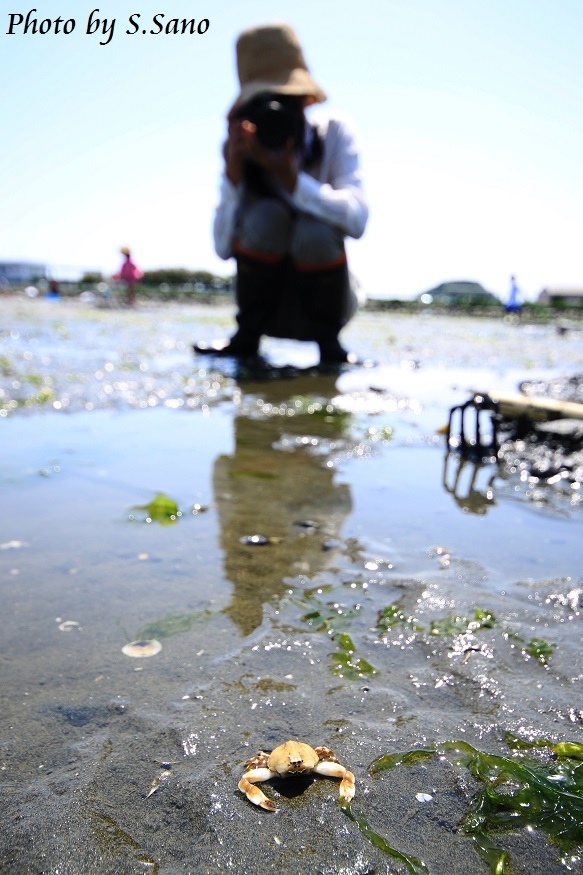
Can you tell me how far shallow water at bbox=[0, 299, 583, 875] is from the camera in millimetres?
970

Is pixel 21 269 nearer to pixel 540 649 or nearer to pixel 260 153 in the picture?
pixel 260 153

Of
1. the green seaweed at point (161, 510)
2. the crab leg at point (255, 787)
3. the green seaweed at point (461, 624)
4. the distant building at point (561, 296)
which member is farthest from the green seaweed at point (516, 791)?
the distant building at point (561, 296)

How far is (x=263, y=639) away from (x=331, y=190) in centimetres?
414

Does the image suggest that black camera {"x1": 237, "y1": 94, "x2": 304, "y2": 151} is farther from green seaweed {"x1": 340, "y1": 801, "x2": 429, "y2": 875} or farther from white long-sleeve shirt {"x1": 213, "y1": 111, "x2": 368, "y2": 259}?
green seaweed {"x1": 340, "y1": 801, "x2": 429, "y2": 875}

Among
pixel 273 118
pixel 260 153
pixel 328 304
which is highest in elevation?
pixel 273 118

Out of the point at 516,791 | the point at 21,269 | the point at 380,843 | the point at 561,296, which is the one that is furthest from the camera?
the point at 21,269

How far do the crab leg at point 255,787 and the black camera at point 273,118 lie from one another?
4.36m

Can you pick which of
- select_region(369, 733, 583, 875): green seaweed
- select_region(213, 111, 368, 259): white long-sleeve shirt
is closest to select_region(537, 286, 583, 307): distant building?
select_region(213, 111, 368, 259): white long-sleeve shirt

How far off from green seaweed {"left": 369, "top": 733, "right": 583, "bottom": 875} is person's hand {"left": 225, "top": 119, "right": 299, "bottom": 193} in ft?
13.9

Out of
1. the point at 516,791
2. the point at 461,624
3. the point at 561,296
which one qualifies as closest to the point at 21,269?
the point at 561,296

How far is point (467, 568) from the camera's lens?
1.85 metres

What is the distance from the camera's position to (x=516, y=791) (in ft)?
3.43

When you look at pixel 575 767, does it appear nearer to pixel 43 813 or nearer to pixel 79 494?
pixel 43 813

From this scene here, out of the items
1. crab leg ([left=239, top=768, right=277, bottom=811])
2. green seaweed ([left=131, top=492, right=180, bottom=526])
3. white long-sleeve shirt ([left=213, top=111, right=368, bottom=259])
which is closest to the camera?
crab leg ([left=239, top=768, right=277, bottom=811])
